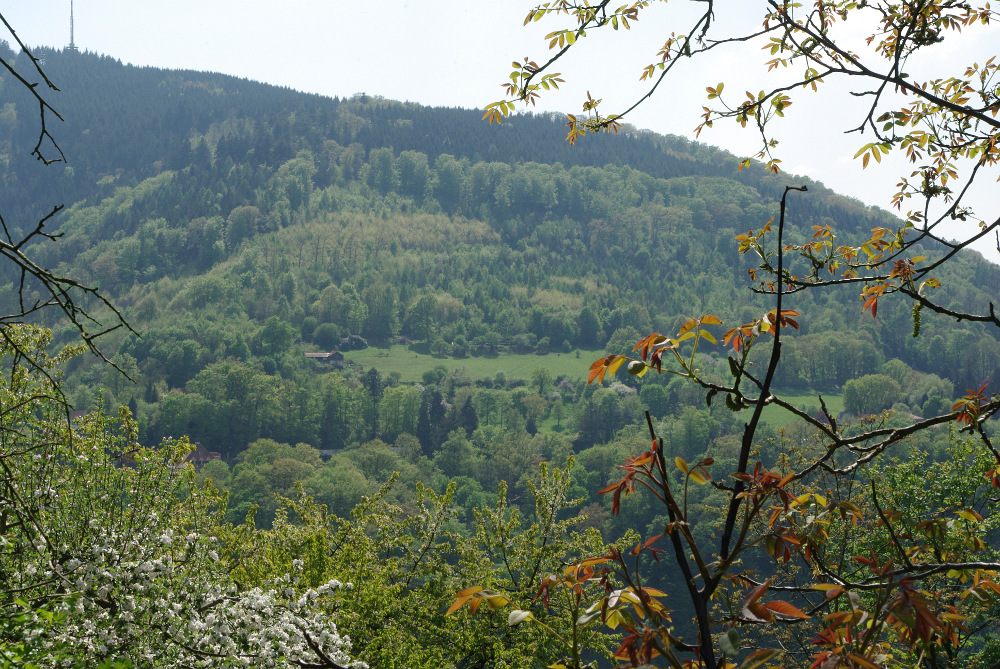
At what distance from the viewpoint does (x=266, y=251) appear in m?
161

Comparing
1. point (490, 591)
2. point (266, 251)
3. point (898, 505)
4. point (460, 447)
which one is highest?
point (490, 591)

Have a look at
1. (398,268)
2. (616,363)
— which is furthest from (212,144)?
(616,363)

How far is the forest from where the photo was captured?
5.85m

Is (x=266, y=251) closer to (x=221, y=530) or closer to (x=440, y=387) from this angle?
(x=440, y=387)

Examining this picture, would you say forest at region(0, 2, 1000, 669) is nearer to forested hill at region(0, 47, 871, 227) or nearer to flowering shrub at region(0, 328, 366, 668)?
flowering shrub at region(0, 328, 366, 668)

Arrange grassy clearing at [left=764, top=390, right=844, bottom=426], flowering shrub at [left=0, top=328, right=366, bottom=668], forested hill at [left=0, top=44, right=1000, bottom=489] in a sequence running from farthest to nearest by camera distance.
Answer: forested hill at [left=0, top=44, right=1000, bottom=489], grassy clearing at [left=764, top=390, right=844, bottom=426], flowering shrub at [left=0, top=328, right=366, bottom=668]

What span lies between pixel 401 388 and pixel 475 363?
30177 millimetres

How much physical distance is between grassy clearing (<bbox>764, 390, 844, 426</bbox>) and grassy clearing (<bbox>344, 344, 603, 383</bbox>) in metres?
32.4

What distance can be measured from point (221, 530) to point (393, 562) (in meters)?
4.04

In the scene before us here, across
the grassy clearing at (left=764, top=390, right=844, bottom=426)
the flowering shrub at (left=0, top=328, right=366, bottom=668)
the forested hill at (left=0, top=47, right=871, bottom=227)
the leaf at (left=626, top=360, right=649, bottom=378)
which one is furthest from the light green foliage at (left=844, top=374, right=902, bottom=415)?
the leaf at (left=626, top=360, right=649, bottom=378)

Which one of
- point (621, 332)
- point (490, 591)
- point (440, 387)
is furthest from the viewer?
point (621, 332)

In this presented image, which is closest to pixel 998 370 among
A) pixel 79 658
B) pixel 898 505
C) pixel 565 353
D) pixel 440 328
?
pixel 565 353

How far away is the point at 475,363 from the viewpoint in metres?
135

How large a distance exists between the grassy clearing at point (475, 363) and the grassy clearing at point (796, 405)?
32.4 m
